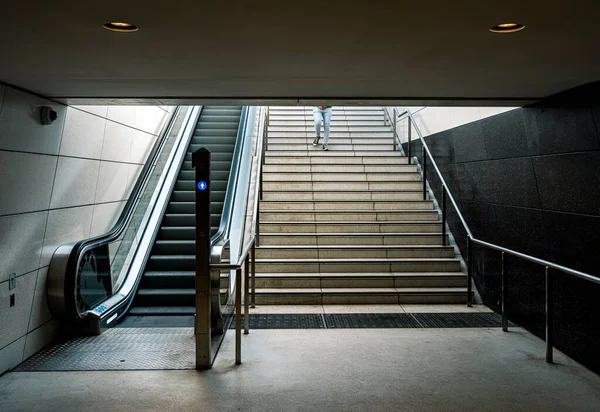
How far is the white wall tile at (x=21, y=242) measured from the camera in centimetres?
412

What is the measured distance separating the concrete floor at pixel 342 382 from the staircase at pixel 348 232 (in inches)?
65.1

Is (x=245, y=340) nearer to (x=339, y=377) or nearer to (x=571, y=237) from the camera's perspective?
(x=339, y=377)

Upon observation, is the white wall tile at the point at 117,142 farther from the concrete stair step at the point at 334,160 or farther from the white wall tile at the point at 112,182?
the concrete stair step at the point at 334,160

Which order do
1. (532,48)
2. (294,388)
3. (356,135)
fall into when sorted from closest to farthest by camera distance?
(532,48), (294,388), (356,135)

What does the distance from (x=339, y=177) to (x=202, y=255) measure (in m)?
4.81

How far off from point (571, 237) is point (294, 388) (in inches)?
97.9

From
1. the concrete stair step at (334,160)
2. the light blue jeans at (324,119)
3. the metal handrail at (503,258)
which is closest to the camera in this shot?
the metal handrail at (503,258)

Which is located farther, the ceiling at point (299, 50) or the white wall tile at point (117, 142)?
the white wall tile at point (117, 142)

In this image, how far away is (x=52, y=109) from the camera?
186 inches

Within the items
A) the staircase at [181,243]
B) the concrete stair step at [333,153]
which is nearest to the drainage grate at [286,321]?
the staircase at [181,243]

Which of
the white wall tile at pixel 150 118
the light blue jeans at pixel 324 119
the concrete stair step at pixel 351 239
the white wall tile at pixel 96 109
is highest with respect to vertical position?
the light blue jeans at pixel 324 119

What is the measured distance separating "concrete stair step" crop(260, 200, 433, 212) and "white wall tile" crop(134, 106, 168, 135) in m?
1.87

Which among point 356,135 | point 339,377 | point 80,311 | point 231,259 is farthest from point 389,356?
point 356,135

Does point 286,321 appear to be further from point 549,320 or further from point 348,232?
point 549,320
